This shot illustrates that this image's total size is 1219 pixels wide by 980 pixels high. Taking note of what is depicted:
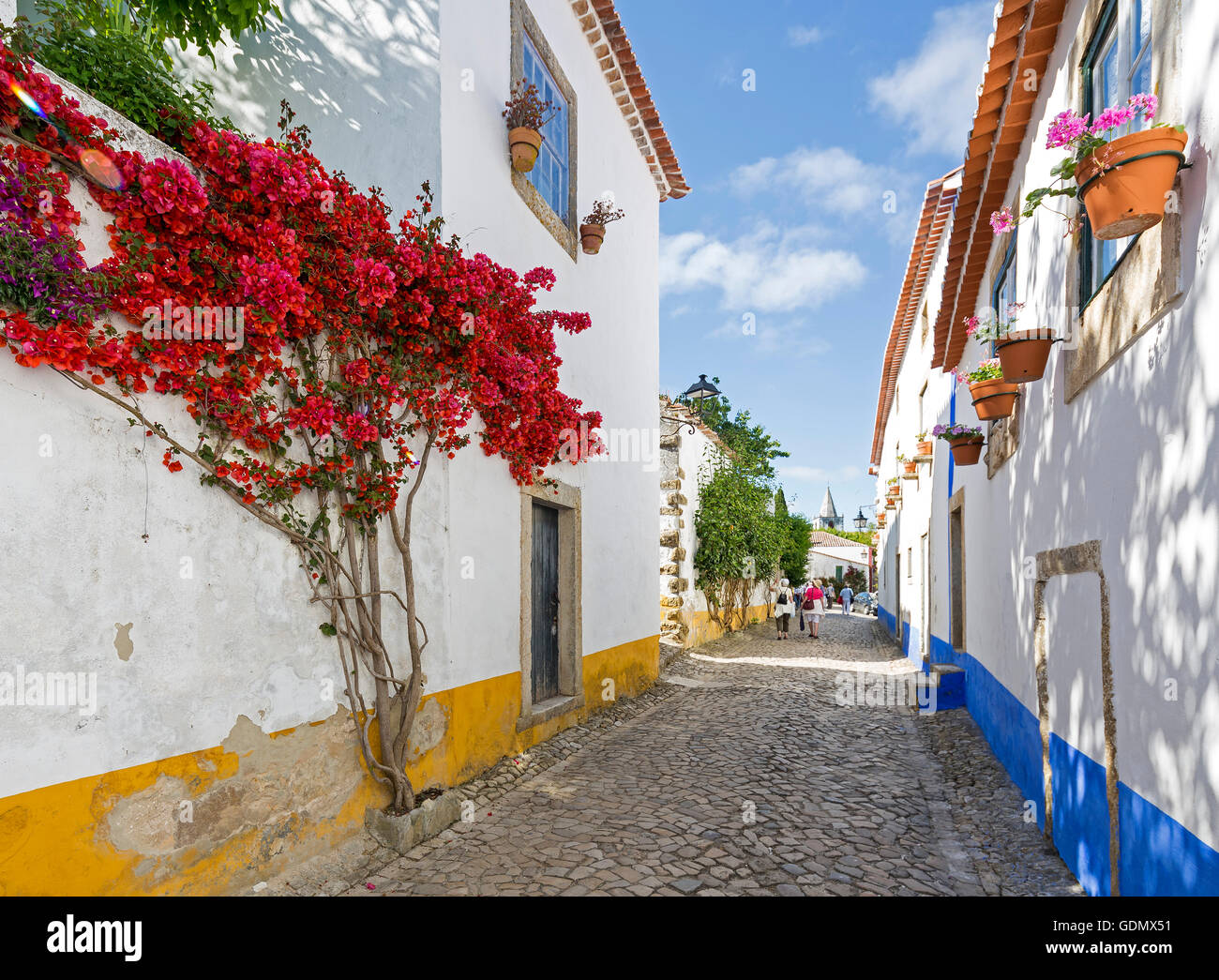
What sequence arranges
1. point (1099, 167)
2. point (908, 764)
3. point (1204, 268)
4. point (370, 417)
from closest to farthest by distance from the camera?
point (1204, 268) → point (1099, 167) → point (370, 417) → point (908, 764)

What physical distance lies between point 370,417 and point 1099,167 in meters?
3.63

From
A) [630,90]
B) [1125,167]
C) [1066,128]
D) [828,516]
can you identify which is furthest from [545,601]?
[828,516]

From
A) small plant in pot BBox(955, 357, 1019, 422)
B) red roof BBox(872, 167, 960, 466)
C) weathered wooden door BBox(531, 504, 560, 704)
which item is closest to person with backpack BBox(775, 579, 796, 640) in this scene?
red roof BBox(872, 167, 960, 466)

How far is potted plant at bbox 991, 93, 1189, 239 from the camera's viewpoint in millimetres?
2484

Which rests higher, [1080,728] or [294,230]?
[294,230]

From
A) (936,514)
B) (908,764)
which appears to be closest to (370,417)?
(908,764)

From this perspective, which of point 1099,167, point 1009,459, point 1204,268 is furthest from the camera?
point 1009,459

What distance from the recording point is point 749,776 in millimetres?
5781

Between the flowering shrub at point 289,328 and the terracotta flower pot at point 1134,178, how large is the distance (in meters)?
3.33

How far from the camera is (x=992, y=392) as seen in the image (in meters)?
5.13

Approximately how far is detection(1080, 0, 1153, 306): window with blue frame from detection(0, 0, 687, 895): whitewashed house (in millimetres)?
3809

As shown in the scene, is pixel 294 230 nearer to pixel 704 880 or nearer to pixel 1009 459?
pixel 704 880

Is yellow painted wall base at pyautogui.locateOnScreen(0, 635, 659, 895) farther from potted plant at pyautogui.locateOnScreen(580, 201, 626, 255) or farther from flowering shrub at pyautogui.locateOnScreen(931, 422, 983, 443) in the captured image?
potted plant at pyautogui.locateOnScreen(580, 201, 626, 255)

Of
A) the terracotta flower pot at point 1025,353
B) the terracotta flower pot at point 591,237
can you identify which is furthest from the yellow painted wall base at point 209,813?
the terracotta flower pot at point 591,237
